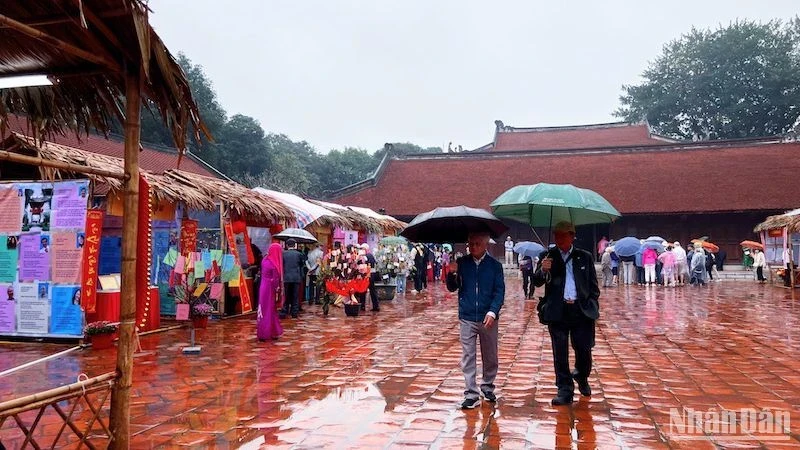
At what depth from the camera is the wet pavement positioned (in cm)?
396

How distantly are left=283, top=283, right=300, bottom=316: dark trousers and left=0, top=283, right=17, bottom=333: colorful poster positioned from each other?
381 centimetres

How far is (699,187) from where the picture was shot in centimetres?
2445

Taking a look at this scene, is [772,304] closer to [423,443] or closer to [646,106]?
[423,443]

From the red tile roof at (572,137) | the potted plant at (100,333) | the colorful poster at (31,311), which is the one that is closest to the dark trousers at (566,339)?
the potted plant at (100,333)

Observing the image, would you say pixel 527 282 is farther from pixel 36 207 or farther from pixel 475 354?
pixel 36 207

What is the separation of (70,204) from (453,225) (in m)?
5.15

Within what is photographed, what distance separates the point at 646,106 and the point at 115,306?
144 feet

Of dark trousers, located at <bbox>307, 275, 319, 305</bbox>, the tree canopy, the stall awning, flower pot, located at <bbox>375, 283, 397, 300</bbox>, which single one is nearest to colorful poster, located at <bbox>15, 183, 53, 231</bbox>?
the stall awning

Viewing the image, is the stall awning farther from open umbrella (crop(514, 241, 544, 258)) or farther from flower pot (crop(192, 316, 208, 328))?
open umbrella (crop(514, 241, 544, 258))

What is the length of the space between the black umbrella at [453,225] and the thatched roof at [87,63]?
6.27 feet

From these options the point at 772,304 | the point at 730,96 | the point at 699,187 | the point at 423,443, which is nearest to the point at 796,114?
the point at 730,96

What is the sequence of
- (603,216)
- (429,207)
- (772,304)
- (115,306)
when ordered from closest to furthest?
(603,216) → (115,306) → (772,304) → (429,207)

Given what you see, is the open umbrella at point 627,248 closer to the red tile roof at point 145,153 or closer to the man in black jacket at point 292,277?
the man in black jacket at point 292,277

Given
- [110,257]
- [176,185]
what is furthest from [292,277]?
[110,257]
